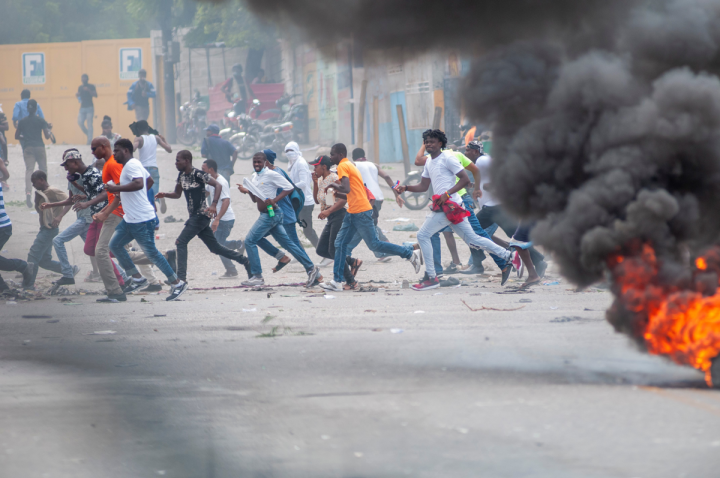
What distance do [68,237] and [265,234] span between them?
2.26 m

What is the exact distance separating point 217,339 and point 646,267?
335cm

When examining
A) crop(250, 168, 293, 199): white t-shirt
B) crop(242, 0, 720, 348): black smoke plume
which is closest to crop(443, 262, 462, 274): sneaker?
crop(250, 168, 293, 199): white t-shirt

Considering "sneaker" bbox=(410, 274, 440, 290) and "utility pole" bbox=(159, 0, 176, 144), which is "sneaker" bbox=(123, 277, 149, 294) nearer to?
"sneaker" bbox=(410, 274, 440, 290)

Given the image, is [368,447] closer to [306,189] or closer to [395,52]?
[395,52]

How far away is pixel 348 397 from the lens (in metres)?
4.64

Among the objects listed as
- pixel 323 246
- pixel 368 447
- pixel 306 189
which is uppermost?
pixel 306 189

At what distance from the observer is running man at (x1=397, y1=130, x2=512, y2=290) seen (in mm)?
8688

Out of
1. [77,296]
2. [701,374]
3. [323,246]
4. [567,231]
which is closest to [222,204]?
[323,246]

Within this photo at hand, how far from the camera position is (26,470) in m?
3.63

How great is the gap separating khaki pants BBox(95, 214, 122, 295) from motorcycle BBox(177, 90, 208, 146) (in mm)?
19071

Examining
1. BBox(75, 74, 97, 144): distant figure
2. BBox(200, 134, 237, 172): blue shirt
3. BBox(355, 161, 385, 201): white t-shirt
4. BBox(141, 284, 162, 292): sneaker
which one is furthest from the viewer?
BBox(75, 74, 97, 144): distant figure

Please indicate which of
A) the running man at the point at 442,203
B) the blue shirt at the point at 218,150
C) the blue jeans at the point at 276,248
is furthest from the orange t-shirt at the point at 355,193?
the blue shirt at the point at 218,150

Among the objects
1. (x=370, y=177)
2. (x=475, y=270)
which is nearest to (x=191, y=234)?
(x=370, y=177)

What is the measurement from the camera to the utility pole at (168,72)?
1037 inches
